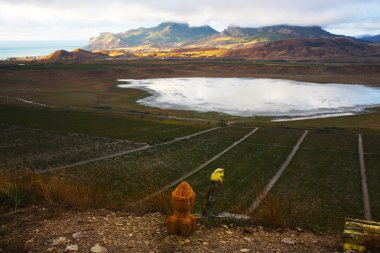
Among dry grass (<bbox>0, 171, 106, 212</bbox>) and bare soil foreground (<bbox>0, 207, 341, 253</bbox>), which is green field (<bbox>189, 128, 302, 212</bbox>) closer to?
dry grass (<bbox>0, 171, 106, 212</bbox>)


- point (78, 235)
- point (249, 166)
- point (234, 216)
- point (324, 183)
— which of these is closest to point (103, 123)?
point (249, 166)

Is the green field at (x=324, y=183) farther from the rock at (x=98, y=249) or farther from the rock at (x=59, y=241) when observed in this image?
the rock at (x=59, y=241)

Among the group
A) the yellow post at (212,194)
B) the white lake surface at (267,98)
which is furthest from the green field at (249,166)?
the white lake surface at (267,98)

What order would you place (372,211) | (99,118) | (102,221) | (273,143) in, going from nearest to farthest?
(102,221), (372,211), (273,143), (99,118)

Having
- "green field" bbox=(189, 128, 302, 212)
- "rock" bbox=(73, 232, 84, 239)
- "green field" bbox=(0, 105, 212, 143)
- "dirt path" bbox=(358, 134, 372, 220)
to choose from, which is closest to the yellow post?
"rock" bbox=(73, 232, 84, 239)

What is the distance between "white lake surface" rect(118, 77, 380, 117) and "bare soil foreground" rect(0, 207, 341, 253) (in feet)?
167

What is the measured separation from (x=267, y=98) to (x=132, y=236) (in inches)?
2736

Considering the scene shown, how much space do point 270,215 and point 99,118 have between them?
45.1 m

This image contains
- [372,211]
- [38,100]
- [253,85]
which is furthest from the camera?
[253,85]

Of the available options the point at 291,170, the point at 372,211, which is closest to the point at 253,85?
the point at 291,170

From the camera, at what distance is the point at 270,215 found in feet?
26.2

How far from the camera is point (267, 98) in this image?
73.8 meters

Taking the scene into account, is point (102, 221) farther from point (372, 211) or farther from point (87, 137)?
point (87, 137)

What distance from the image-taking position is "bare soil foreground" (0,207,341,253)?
260 inches
